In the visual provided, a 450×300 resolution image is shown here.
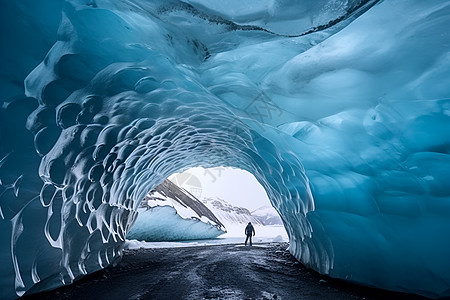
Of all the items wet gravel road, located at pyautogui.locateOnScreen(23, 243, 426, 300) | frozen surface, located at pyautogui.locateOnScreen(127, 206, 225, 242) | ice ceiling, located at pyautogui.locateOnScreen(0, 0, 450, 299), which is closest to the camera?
ice ceiling, located at pyautogui.locateOnScreen(0, 0, 450, 299)

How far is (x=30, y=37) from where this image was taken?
135 inches

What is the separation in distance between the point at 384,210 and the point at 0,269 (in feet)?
20.0

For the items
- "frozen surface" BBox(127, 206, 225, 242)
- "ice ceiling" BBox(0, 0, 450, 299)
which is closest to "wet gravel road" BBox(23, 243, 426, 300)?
"ice ceiling" BBox(0, 0, 450, 299)

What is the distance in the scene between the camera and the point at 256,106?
5.63 meters

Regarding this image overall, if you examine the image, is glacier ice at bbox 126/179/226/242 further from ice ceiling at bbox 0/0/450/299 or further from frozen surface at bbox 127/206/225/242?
ice ceiling at bbox 0/0/450/299

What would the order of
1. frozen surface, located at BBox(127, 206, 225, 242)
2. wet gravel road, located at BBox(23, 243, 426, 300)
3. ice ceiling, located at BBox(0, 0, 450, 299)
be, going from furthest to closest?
frozen surface, located at BBox(127, 206, 225, 242) < wet gravel road, located at BBox(23, 243, 426, 300) < ice ceiling, located at BBox(0, 0, 450, 299)

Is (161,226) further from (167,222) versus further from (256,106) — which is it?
(256,106)

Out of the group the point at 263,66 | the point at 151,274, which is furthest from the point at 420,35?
the point at 151,274

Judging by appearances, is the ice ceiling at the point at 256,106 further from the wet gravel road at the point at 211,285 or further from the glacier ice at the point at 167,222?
the glacier ice at the point at 167,222

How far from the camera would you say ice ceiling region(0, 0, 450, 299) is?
355cm

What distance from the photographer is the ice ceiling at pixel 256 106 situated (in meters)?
3.55

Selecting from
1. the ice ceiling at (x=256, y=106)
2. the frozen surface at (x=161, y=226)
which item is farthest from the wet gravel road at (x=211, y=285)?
the frozen surface at (x=161, y=226)

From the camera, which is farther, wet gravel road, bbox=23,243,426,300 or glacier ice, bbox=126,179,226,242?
glacier ice, bbox=126,179,226,242

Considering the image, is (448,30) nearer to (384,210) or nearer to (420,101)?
(420,101)
